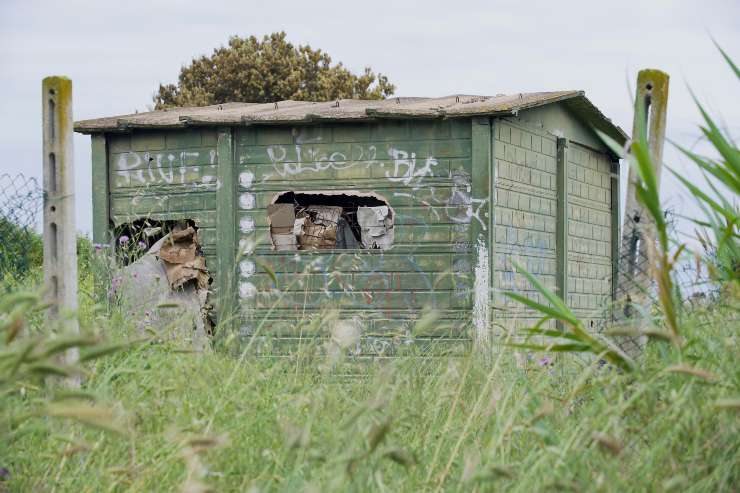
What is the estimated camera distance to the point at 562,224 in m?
12.1

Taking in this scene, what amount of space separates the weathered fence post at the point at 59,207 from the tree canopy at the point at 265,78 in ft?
67.5

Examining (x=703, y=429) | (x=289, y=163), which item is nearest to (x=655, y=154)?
(x=703, y=429)

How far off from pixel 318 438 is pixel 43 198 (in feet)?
11.5

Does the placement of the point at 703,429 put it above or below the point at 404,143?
below

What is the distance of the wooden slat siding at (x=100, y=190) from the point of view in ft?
38.7

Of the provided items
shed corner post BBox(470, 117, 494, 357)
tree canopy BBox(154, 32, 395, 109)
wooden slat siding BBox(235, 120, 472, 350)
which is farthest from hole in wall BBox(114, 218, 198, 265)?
tree canopy BBox(154, 32, 395, 109)

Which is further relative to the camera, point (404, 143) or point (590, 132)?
point (590, 132)

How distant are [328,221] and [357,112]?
4.07 feet

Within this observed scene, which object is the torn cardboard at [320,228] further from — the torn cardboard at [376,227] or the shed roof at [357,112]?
the shed roof at [357,112]

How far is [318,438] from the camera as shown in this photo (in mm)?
3961

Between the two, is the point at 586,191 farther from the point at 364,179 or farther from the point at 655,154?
the point at 655,154

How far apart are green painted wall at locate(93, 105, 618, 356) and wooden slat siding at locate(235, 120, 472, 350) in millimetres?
13

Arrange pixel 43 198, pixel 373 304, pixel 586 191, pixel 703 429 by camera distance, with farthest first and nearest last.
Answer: pixel 586 191, pixel 373 304, pixel 43 198, pixel 703 429

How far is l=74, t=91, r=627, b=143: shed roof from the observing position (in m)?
10.1
